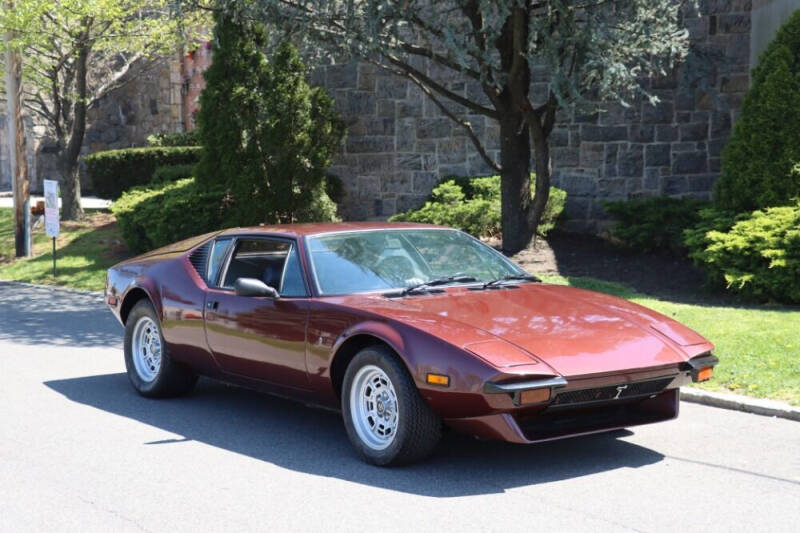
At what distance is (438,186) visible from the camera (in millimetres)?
19109

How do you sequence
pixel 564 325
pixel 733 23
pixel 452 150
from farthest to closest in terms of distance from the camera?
1. pixel 452 150
2. pixel 733 23
3. pixel 564 325

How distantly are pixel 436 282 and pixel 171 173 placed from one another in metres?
15.8

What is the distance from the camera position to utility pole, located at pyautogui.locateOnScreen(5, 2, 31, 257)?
1995 centimetres

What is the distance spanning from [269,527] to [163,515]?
1.98 feet

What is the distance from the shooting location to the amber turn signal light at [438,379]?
586 centimetres

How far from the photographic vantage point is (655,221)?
50.9 feet

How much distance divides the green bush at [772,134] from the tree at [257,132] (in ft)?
25.2

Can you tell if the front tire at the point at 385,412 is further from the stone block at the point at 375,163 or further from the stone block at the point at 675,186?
the stone block at the point at 375,163

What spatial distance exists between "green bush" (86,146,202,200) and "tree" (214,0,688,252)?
968 centimetres

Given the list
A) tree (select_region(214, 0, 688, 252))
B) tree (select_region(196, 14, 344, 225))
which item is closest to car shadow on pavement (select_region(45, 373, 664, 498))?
tree (select_region(214, 0, 688, 252))

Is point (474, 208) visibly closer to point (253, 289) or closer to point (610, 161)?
point (610, 161)

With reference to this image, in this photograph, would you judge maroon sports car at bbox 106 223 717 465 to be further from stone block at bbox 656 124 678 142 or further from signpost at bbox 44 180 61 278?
stone block at bbox 656 124 678 142

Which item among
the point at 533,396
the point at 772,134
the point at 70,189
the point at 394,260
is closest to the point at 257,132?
the point at 70,189

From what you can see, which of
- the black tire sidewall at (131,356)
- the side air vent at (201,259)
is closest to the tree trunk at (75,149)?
the black tire sidewall at (131,356)
